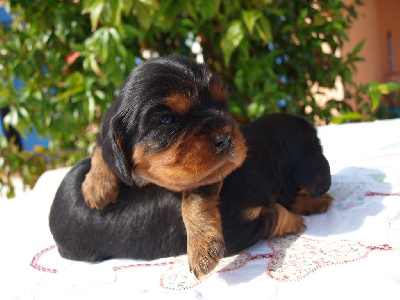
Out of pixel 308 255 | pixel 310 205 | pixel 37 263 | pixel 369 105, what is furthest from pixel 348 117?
pixel 37 263

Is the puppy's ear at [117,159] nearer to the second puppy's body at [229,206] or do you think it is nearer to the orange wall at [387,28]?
the second puppy's body at [229,206]

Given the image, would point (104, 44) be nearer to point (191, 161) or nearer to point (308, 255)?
point (191, 161)

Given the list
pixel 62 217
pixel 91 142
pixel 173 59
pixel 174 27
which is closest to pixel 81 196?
pixel 62 217

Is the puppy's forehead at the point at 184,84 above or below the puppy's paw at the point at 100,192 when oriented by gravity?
above

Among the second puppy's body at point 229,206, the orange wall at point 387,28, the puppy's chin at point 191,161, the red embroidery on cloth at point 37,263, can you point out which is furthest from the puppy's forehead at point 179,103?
the orange wall at point 387,28

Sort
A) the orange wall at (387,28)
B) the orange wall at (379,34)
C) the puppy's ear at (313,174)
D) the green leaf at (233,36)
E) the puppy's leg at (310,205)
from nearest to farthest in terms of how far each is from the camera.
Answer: the puppy's ear at (313,174) < the puppy's leg at (310,205) < the green leaf at (233,36) < the orange wall at (379,34) < the orange wall at (387,28)

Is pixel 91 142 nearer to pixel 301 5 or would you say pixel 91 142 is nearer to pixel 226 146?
pixel 301 5

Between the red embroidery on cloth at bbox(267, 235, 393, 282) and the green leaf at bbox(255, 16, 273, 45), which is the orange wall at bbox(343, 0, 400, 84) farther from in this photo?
the red embroidery on cloth at bbox(267, 235, 393, 282)

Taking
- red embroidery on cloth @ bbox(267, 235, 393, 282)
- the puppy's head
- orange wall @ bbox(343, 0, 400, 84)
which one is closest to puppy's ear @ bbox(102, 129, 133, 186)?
the puppy's head

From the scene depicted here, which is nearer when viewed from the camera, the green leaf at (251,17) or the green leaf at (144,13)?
the green leaf at (144,13)
